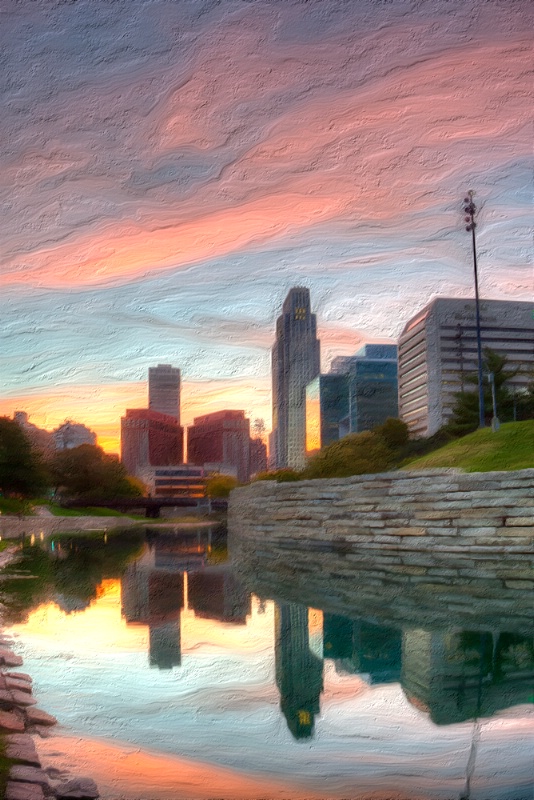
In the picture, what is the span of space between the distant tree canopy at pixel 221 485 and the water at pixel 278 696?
182 cm

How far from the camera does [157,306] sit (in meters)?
6.39

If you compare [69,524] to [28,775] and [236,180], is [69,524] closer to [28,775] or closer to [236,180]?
[236,180]

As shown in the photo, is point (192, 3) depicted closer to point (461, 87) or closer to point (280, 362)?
point (461, 87)

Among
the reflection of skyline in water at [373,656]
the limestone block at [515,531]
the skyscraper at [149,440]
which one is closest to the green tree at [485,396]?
the limestone block at [515,531]

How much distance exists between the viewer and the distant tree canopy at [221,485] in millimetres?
7688

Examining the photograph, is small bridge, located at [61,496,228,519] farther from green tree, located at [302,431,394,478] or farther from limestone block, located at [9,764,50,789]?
limestone block, located at [9,764,50,789]

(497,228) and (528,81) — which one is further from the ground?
(528,81)

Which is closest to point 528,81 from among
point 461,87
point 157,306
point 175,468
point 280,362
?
point 461,87

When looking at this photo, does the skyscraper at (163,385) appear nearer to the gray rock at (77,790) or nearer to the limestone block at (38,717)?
the limestone block at (38,717)

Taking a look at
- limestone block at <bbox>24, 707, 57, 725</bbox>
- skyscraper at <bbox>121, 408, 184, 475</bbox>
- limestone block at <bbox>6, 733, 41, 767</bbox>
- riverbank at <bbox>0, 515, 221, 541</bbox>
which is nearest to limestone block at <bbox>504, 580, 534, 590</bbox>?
skyscraper at <bbox>121, 408, 184, 475</bbox>

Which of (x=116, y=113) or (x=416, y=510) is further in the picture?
(x=416, y=510)

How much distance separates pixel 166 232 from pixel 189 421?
1.80 meters

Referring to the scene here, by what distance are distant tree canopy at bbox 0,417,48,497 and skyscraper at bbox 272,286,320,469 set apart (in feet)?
8.10

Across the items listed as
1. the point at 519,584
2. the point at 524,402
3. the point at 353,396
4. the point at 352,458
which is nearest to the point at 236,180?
the point at 353,396
